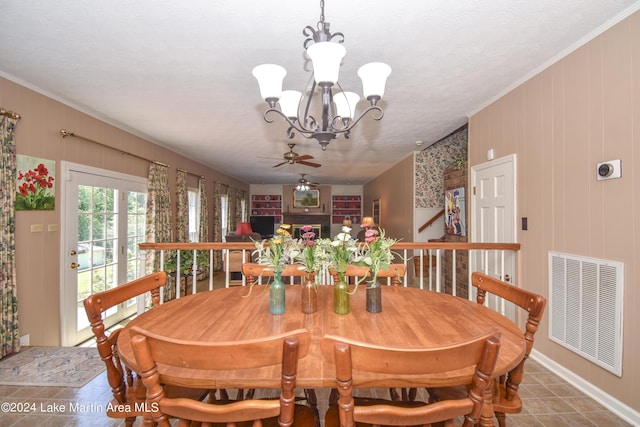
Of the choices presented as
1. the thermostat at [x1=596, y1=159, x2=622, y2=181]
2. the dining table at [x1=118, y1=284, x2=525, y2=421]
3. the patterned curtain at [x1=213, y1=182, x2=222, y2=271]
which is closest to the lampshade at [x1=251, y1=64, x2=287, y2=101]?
the dining table at [x1=118, y1=284, x2=525, y2=421]

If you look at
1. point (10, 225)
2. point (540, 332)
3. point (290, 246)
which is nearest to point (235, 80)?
point (290, 246)

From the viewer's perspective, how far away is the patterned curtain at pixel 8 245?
2432mm

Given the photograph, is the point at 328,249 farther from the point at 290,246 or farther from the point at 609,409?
the point at 609,409

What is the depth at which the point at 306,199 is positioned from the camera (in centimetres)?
1120

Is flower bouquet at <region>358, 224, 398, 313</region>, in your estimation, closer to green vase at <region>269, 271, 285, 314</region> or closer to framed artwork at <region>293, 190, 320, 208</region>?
green vase at <region>269, 271, 285, 314</region>

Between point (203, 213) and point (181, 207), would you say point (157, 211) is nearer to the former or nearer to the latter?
point (181, 207)

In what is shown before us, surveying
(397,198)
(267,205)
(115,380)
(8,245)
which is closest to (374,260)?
(115,380)

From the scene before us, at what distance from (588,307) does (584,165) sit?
3.22 feet

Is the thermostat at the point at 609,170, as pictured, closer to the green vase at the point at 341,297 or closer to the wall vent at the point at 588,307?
the wall vent at the point at 588,307

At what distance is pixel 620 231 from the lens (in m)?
1.80

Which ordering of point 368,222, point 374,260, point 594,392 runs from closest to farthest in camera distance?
point 374,260, point 594,392, point 368,222

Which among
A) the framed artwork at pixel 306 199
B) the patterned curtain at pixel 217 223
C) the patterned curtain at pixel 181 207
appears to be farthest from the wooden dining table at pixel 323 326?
the framed artwork at pixel 306 199

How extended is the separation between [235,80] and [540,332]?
3402 mm

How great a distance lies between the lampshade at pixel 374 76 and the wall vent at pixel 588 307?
5.99 ft
